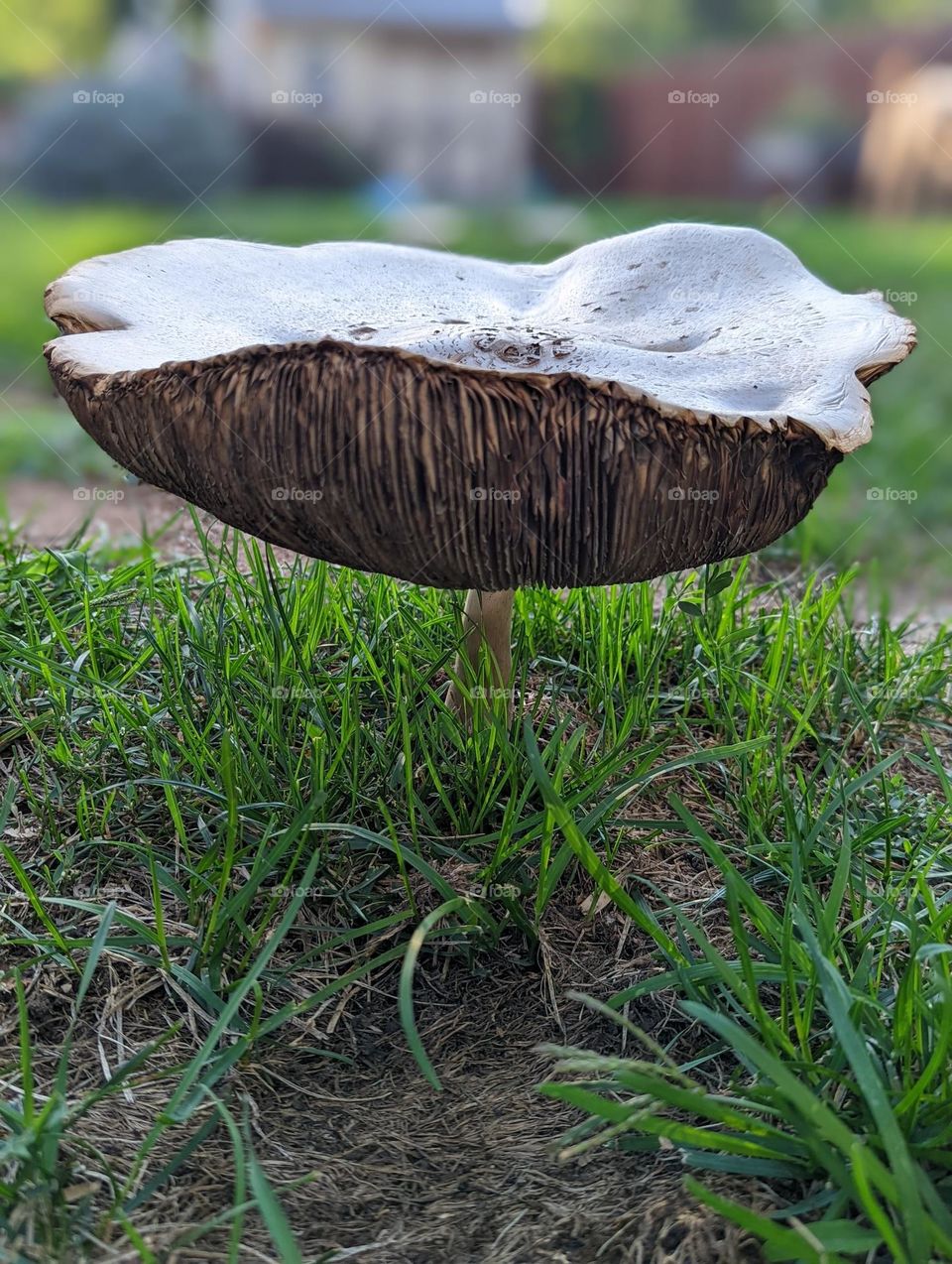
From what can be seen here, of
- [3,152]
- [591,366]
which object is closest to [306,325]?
[591,366]

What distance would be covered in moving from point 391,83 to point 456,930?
30.8 meters

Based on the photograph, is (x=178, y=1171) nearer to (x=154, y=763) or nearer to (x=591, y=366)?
(x=154, y=763)

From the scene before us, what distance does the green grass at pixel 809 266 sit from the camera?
18.3 feet

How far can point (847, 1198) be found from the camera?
1461 mm

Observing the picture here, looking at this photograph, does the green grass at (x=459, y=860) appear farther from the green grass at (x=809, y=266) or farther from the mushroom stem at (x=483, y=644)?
the green grass at (x=809, y=266)

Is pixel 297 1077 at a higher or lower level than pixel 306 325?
lower

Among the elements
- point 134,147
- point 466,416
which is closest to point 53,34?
point 134,147

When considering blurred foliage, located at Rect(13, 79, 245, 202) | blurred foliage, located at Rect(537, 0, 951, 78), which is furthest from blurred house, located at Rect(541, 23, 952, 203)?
blurred foliage, located at Rect(537, 0, 951, 78)

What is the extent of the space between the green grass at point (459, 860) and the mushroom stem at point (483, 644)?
0.24 feet

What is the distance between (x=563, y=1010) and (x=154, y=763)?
0.94 metres

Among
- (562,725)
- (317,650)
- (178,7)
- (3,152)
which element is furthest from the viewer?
(178,7)

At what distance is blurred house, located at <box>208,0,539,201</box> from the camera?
2314cm

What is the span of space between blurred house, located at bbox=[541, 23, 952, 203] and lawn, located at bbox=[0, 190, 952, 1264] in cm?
2004

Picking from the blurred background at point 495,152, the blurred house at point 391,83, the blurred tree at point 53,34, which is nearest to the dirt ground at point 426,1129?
the blurred background at point 495,152
